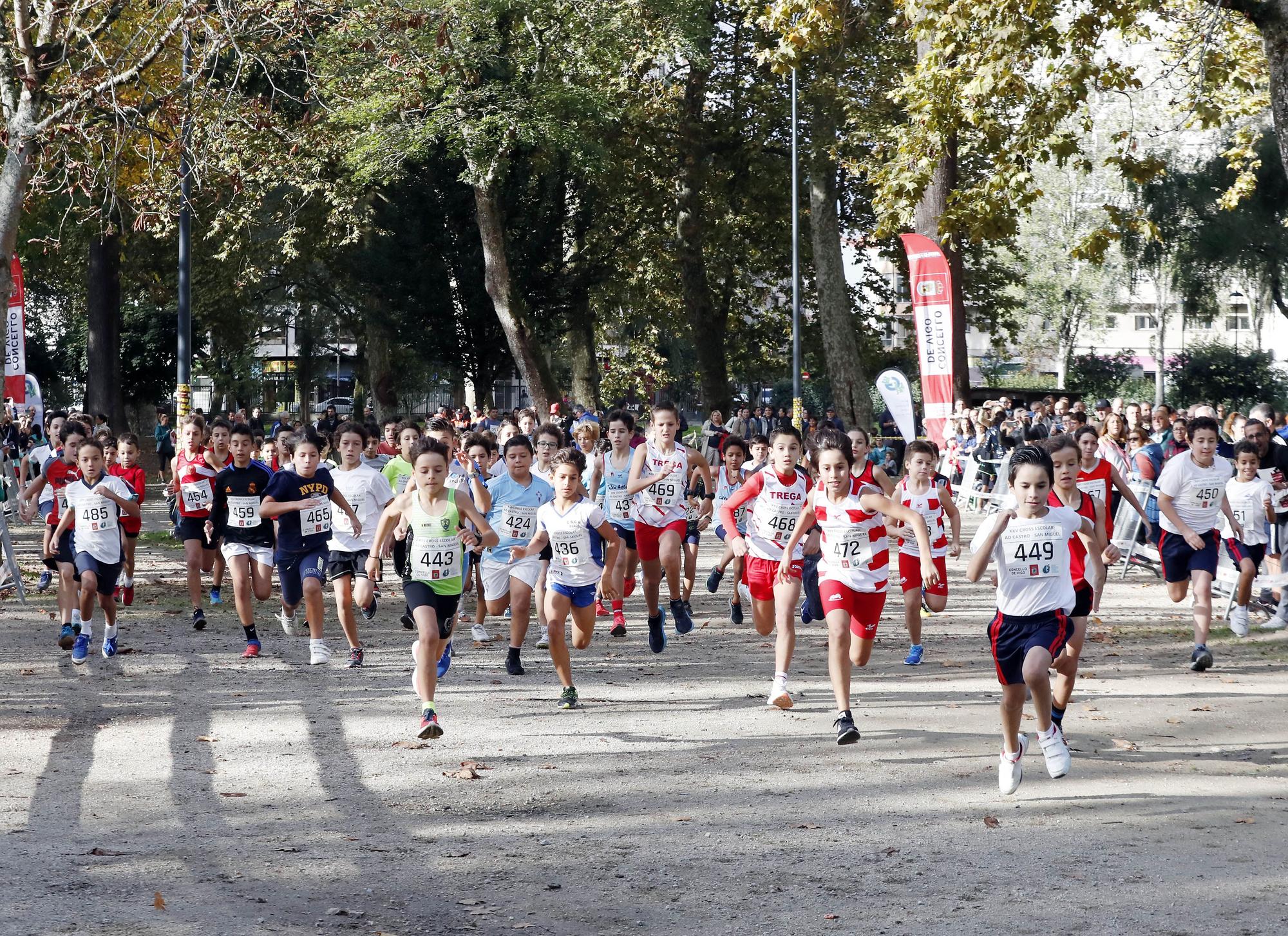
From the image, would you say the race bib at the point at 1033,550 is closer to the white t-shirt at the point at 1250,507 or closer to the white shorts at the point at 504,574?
the white shorts at the point at 504,574

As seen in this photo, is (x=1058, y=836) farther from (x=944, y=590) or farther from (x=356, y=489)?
(x=356, y=489)

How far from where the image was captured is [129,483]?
1262 cm

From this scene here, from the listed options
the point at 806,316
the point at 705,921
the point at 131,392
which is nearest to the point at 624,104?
the point at 806,316

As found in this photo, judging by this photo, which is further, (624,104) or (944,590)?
(624,104)

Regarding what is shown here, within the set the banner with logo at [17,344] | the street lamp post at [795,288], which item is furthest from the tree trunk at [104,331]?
the street lamp post at [795,288]

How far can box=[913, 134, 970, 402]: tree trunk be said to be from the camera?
2547cm

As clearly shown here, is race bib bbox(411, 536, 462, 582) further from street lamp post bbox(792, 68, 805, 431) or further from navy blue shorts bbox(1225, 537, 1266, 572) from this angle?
street lamp post bbox(792, 68, 805, 431)

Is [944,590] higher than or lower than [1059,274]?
lower

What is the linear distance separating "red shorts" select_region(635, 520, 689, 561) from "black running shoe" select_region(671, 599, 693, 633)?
0.47 metres

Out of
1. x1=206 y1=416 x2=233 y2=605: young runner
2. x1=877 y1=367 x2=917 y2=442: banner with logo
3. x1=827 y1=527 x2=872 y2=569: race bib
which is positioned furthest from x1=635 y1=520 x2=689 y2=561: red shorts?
x1=877 y1=367 x2=917 y2=442: banner with logo

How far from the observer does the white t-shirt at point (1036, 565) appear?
23.5 feet

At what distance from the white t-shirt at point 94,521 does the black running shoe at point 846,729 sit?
596cm

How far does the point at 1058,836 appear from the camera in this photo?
6.46 meters

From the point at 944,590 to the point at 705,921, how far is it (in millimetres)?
5622
